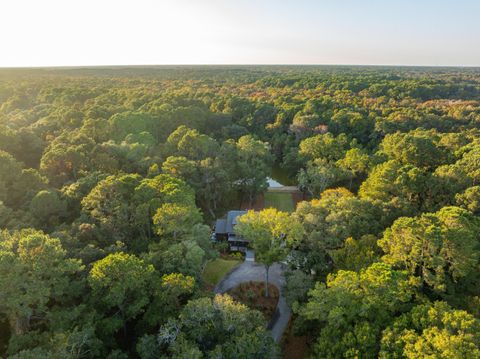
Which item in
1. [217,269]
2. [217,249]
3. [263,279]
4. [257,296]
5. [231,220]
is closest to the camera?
[257,296]

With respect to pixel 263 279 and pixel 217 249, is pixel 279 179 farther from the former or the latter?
pixel 263 279

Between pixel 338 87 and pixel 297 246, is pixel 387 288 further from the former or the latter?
pixel 338 87

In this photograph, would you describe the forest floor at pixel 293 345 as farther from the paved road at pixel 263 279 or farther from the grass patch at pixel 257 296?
the grass patch at pixel 257 296

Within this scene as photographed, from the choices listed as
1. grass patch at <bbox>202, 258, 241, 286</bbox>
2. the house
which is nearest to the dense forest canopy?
grass patch at <bbox>202, 258, 241, 286</bbox>

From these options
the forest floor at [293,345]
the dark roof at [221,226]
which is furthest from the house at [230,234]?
the forest floor at [293,345]

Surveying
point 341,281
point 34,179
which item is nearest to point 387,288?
point 341,281

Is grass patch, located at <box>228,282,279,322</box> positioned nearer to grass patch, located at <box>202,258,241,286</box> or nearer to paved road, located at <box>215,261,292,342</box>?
paved road, located at <box>215,261,292,342</box>

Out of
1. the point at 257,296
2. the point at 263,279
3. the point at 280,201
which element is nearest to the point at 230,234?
the point at 263,279
